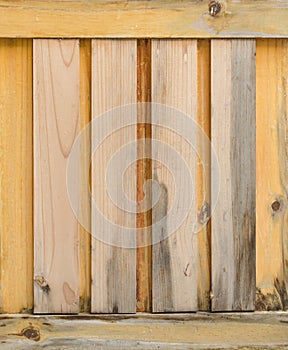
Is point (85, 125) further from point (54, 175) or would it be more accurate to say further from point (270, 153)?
point (270, 153)

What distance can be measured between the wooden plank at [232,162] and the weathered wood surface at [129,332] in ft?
0.25

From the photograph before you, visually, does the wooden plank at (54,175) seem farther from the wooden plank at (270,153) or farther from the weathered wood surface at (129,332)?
the wooden plank at (270,153)

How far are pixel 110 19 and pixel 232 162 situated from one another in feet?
1.87

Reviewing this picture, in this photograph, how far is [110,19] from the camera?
79.1 inches

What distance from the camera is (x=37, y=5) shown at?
201cm

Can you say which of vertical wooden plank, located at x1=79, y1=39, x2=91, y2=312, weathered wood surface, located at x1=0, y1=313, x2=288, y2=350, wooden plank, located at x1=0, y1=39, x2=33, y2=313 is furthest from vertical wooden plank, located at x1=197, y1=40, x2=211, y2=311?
wooden plank, located at x1=0, y1=39, x2=33, y2=313

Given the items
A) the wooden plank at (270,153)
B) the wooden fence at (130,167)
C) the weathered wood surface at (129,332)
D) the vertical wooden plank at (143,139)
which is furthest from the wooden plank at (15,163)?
the wooden plank at (270,153)

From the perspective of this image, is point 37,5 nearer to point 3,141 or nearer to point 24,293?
point 3,141

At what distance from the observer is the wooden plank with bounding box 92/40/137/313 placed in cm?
202

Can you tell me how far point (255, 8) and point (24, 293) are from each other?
113 centimetres

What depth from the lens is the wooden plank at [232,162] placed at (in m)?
2.04

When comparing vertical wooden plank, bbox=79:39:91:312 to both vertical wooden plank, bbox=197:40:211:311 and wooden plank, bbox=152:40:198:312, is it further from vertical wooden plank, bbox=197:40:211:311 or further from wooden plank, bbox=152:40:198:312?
vertical wooden plank, bbox=197:40:211:311

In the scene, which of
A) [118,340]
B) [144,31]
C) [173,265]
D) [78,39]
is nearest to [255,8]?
[144,31]

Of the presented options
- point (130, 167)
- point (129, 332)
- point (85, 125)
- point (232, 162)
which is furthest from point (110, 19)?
point (129, 332)
